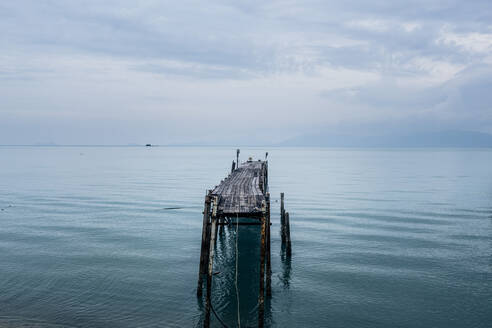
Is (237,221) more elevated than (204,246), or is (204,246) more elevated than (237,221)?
(237,221)

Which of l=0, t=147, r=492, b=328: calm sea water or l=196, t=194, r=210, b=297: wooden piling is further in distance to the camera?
l=196, t=194, r=210, b=297: wooden piling

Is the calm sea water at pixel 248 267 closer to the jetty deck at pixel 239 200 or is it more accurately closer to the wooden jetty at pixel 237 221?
the wooden jetty at pixel 237 221

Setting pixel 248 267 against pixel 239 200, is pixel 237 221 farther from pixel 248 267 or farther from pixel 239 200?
pixel 248 267

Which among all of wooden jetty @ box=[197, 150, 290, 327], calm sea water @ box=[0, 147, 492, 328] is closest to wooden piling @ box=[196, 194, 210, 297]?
wooden jetty @ box=[197, 150, 290, 327]

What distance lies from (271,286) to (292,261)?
12.3 ft

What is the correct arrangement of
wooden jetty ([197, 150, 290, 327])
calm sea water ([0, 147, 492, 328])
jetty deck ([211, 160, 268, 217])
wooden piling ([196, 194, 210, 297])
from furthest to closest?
wooden piling ([196, 194, 210, 297]) → jetty deck ([211, 160, 268, 217]) → calm sea water ([0, 147, 492, 328]) → wooden jetty ([197, 150, 290, 327])

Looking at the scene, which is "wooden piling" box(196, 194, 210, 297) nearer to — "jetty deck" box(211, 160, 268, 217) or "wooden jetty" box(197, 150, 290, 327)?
"wooden jetty" box(197, 150, 290, 327)

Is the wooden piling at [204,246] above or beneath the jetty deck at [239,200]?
beneath

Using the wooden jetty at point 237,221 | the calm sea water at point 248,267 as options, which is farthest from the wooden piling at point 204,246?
the calm sea water at point 248,267

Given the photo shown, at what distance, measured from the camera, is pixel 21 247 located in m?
23.9

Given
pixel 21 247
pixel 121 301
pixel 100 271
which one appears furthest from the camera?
pixel 21 247

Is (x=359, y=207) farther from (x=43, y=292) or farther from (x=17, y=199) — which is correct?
(x=17, y=199)

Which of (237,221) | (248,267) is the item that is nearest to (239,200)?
(237,221)

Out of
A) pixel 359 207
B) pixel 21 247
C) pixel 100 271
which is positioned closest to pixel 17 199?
pixel 21 247
